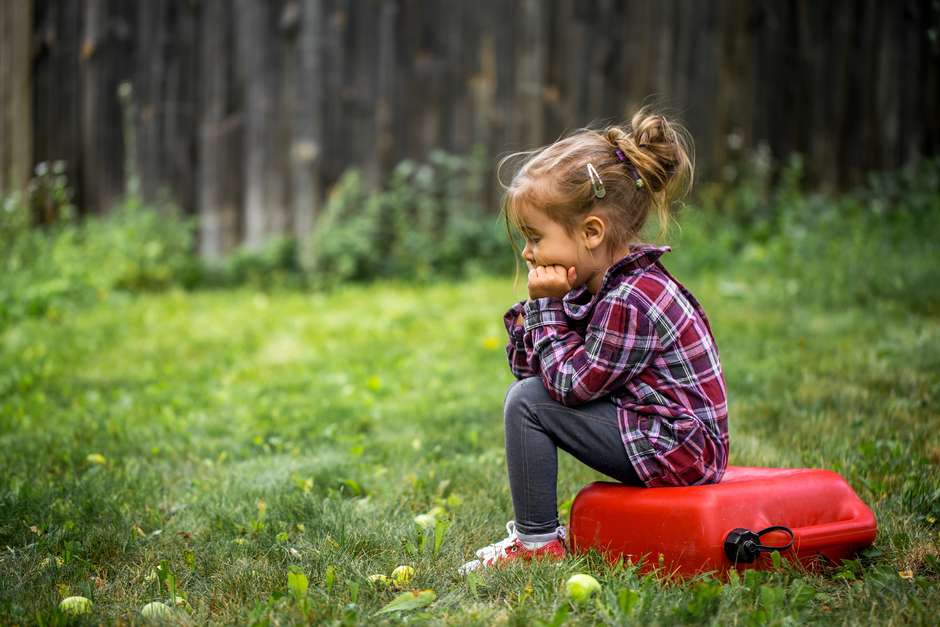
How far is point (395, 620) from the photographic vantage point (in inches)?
85.3

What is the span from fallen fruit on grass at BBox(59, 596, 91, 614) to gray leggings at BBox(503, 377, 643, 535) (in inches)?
43.6

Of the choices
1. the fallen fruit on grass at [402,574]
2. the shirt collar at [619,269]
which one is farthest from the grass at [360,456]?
the shirt collar at [619,269]

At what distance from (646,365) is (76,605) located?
4.99 feet

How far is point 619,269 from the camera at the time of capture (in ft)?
8.18

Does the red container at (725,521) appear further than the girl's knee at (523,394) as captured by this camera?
No

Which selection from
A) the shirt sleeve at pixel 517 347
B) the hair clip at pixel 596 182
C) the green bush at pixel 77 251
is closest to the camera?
the hair clip at pixel 596 182

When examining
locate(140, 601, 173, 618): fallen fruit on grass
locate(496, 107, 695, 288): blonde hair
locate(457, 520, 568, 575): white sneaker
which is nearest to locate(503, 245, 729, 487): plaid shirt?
locate(496, 107, 695, 288): blonde hair

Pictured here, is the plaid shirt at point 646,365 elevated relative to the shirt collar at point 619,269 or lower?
lower

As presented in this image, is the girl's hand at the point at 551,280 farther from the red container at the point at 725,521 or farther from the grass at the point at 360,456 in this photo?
the grass at the point at 360,456

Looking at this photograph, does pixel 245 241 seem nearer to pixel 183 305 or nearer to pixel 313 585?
pixel 183 305

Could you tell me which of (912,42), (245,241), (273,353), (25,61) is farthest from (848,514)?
(25,61)

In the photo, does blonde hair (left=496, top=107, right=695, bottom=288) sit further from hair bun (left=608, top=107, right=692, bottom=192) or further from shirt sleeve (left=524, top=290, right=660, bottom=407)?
shirt sleeve (left=524, top=290, right=660, bottom=407)

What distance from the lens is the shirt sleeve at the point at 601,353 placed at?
2398mm

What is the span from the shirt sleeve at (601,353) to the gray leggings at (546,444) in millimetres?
49
